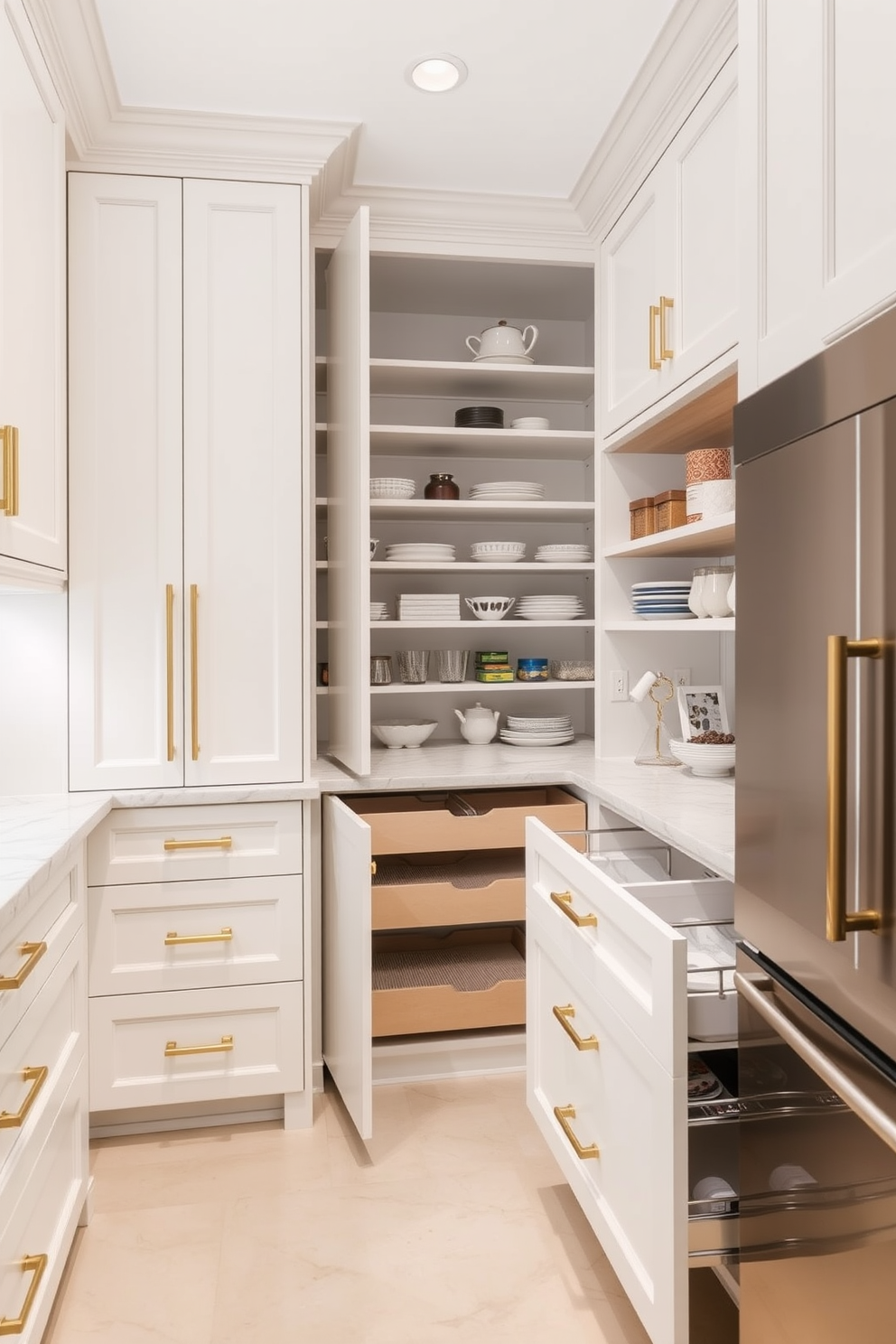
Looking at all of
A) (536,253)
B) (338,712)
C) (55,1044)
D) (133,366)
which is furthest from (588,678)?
(55,1044)

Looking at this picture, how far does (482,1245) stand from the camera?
1.84 m

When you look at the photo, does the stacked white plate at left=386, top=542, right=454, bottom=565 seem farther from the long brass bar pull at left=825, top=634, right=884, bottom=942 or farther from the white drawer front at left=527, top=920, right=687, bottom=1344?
the long brass bar pull at left=825, top=634, right=884, bottom=942

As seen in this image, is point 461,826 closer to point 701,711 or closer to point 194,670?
point 701,711

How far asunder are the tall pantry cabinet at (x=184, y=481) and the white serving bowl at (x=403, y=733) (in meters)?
0.55

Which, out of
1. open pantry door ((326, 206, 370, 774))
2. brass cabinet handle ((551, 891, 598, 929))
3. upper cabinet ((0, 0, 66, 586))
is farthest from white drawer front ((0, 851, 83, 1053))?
brass cabinet handle ((551, 891, 598, 929))

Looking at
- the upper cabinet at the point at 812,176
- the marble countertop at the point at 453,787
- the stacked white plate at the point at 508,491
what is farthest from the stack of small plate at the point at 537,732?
the upper cabinet at the point at 812,176

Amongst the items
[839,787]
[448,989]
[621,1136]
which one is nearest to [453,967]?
[448,989]

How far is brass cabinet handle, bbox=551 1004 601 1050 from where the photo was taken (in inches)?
59.5

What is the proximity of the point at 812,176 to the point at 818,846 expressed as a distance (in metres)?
0.73

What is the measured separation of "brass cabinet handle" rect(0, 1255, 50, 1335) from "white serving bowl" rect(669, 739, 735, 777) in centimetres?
163

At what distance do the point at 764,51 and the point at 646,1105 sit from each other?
137cm

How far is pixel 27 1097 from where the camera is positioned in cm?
138

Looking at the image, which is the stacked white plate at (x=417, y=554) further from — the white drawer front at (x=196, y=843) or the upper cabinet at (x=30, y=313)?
the upper cabinet at (x=30, y=313)

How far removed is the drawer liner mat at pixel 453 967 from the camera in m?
2.55
